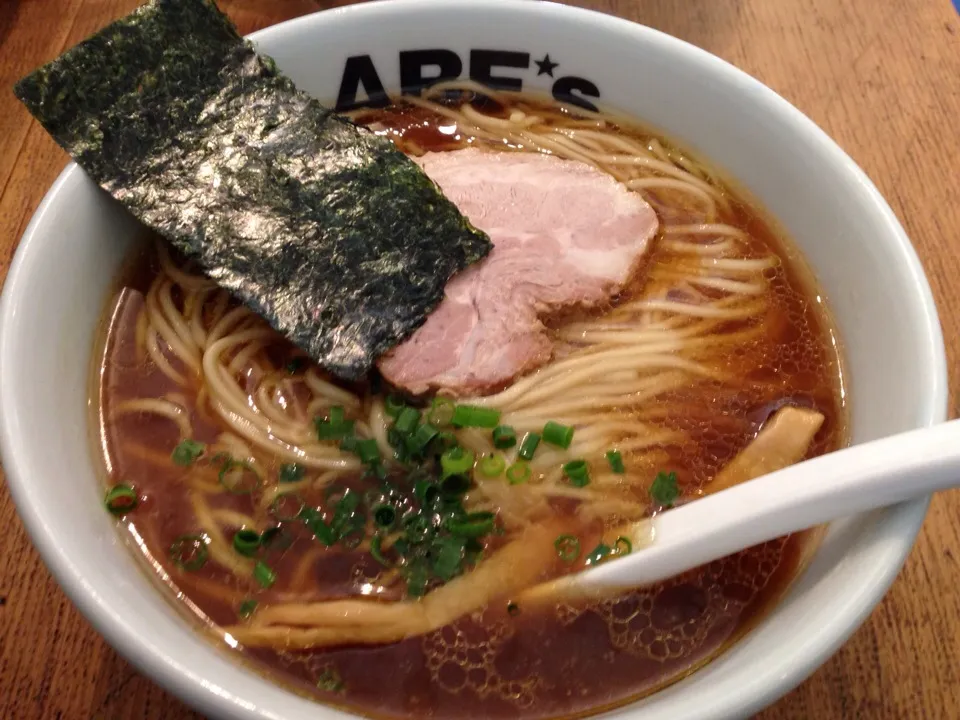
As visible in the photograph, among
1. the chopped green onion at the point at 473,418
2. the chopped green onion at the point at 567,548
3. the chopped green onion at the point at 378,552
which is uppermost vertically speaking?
the chopped green onion at the point at 473,418

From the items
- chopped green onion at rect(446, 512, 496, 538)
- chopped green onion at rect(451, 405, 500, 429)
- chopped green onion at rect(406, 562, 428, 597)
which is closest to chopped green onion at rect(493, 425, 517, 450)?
chopped green onion at rect(451, 405, 500, 429)

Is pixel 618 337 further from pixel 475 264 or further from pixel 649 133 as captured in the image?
pixel 649 133

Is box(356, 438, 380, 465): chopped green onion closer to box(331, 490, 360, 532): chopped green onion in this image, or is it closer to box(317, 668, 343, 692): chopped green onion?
box(331, 490, 360, 532): chopped green onion

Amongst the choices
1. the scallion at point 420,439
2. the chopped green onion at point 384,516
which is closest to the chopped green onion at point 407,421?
the scallion at point 420,439

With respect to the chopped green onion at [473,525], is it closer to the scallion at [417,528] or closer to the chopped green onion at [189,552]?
the scallion at [417,528]

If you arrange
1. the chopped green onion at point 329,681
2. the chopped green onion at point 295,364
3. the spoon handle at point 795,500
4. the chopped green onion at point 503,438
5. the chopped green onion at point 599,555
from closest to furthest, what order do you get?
the spoon handle at point 795,500
the chopped green onion at point 329,681
the chopped green onion at point 599,555
the chopped green onion at point 503,438
the chopped green onion at point 295,364

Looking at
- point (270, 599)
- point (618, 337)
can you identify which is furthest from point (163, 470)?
point (618, 337)

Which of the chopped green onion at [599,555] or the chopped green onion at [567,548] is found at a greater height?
the chopped green onion at [599,555]
